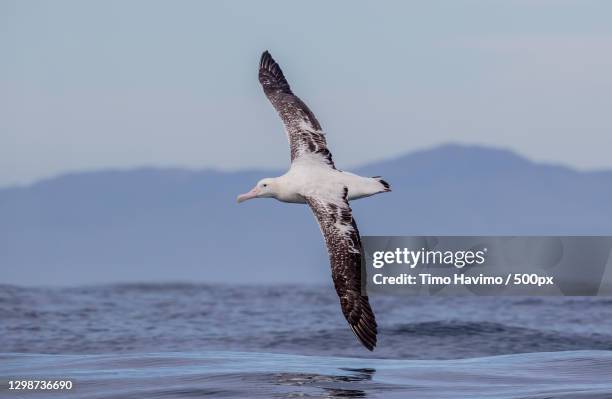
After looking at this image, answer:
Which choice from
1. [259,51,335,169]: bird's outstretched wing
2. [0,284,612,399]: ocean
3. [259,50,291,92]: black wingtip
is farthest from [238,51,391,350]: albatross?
[0,284,612,399]: ocean


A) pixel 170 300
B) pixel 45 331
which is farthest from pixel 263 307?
pixel 45 331

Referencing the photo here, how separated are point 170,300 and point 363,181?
67.1 feet

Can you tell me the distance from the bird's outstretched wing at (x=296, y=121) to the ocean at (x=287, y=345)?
3.67 m

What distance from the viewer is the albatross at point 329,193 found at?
18016 millimetres

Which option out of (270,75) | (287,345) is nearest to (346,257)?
(270,75)

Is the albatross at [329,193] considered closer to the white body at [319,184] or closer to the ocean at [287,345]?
the white body at [319,184]

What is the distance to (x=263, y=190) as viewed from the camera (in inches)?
802

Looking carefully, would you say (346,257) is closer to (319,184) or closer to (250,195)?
(319,184)

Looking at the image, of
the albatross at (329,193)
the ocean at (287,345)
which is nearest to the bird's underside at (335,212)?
the albatross at (329,193)

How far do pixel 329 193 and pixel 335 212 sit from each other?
0.51 m

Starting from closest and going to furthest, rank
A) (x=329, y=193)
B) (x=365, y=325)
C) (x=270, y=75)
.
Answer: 1. (x=365, y=325)
2. (x=329, y=193)
3. (x=270, y=75)

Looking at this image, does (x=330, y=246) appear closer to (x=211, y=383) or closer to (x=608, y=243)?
(x=211, y=383)

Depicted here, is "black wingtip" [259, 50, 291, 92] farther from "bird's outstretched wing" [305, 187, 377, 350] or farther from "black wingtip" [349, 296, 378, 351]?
"black wingtip" [349, 296, 378, 351]

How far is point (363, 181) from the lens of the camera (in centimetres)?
1981
